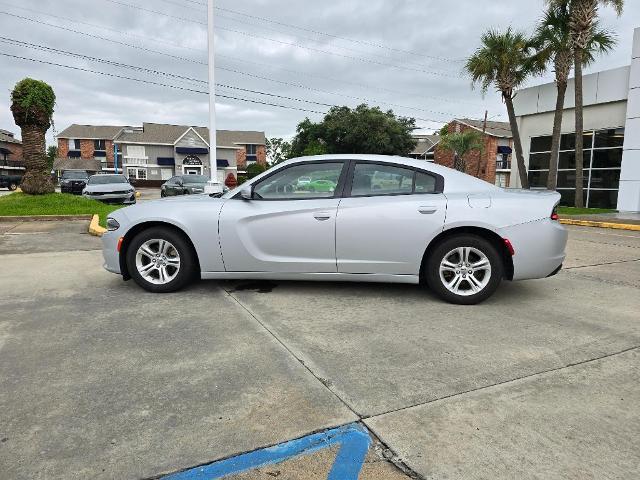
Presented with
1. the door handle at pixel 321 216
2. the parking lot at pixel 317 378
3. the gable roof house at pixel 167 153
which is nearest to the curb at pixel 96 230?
the parking lot at pixel 317 378

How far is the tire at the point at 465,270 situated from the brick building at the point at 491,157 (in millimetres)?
46056

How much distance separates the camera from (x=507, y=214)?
4.55 m

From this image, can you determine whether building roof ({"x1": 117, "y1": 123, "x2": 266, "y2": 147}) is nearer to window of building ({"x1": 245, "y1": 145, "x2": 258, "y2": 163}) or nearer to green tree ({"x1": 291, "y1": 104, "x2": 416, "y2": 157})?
window of building ({"x1": 245, "y1": 145, "x2": 258, "y2": 163})

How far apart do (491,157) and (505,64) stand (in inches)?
1240

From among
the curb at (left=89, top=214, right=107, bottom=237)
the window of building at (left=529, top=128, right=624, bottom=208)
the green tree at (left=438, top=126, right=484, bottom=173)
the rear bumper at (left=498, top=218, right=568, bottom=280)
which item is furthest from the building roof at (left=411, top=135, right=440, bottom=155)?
the rear bumper at (left=498, top=218, right=568, bottom=280)

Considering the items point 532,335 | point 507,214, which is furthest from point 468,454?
point 507,214

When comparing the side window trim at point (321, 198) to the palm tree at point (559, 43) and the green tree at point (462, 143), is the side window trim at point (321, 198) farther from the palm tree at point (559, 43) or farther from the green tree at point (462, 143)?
the green tree at point (462, 143)

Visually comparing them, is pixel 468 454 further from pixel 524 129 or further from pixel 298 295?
pixel 524 129

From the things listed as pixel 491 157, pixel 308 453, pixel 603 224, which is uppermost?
pixel 491 157

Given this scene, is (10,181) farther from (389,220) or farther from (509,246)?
(509,246)

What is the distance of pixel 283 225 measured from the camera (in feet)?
15.7

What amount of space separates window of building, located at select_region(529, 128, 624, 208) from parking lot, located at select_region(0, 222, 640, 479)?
17.3 metres

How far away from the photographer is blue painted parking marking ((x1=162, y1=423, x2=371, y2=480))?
207cm

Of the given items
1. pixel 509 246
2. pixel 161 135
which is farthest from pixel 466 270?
pixel 161 135
